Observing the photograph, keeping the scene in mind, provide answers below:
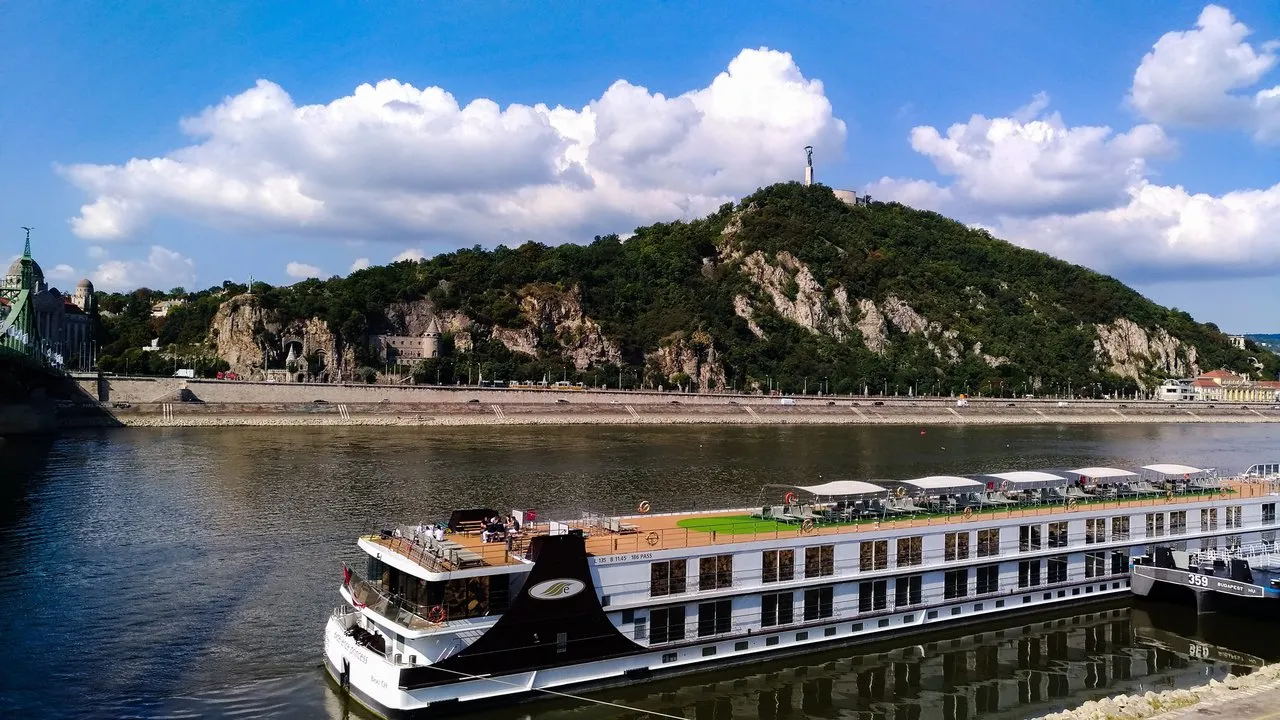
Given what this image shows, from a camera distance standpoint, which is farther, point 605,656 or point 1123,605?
point 1123,605

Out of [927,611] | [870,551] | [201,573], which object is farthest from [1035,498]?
[201,573]

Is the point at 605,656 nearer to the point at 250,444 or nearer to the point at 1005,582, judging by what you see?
the point at 1005,582

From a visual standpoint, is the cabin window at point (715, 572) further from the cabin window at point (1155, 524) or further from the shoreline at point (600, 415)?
the shoreline at point (600, 415)

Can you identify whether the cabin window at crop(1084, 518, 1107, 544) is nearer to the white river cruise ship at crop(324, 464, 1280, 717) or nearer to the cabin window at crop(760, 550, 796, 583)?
the white river cruise ship at crop(324, 464, 1280, 717)

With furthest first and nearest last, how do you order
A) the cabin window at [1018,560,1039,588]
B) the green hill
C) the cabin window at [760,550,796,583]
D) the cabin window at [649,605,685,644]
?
the green hill < the cabin window at [1018,560,1039,588] < the cabin window at [760,550,796,583] < the cabin window at [649,605,685,644]

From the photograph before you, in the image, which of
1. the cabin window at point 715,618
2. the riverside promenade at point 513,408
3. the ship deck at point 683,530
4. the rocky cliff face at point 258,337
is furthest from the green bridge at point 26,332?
the cabin window at point 715,618

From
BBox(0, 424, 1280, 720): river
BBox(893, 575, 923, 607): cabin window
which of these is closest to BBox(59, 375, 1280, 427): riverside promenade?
BBox(0, 424, 1280, 720): river

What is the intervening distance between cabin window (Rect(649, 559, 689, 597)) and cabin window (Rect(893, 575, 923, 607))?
7617 millimetres

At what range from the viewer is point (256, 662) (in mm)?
24156

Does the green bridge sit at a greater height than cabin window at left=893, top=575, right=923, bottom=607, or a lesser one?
greater

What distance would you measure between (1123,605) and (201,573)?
3331cm

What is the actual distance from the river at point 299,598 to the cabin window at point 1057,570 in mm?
1268

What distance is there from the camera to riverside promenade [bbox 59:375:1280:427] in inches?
3917

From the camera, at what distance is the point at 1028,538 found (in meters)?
29.1
